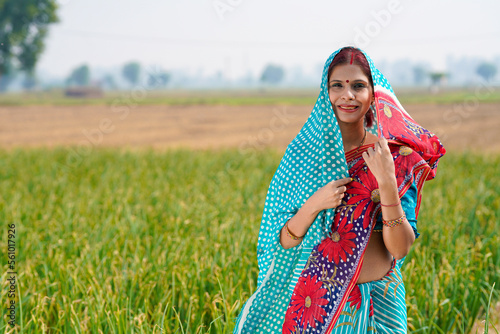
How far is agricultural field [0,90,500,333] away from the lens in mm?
2486

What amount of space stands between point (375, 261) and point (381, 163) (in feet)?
1.17

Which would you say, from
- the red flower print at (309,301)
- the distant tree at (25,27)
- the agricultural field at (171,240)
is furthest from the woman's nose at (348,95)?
the distant tree at (25,27)

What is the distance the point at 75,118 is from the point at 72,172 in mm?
18505

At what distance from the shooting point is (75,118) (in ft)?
78.5

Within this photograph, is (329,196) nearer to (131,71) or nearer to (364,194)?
(364,194)

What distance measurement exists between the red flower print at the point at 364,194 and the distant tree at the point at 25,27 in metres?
23.8

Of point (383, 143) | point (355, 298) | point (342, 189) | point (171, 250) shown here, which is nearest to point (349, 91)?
point (383, 143)

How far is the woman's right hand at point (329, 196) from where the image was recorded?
1.46m

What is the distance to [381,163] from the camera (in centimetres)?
139

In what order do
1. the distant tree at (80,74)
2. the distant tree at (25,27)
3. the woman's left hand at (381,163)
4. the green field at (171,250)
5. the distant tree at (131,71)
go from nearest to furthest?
1. the woman's left hand at (381,163)
2. the green field at (171,250)
3. the distant tree at (25,27)
4. the distant tree at (80,74)
5. the distant tree at (131,71)

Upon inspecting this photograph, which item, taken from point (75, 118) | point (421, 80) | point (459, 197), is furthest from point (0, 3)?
point (421, 80)

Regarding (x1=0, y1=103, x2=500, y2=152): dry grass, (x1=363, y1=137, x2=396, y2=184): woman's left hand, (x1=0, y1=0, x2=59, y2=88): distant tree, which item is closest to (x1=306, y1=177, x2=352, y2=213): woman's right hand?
(x1=363, y1=137, x2=396, y2=184): woman's left hand

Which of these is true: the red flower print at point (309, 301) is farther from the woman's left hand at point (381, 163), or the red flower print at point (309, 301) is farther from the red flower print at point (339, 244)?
the woman's left hand at point (381, 163)

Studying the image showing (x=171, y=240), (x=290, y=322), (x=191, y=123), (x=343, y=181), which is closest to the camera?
(x=343, y=181)
